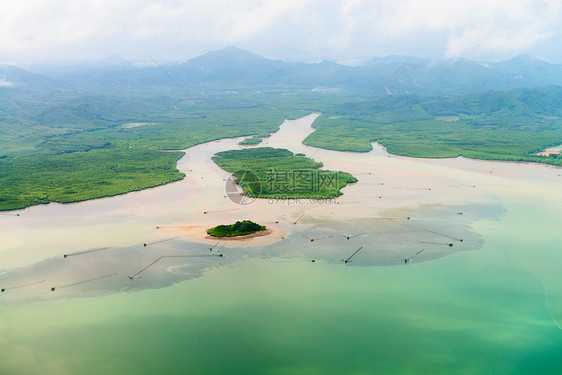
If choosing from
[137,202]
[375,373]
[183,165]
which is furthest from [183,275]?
[183,165]

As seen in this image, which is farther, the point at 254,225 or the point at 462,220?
the point at 462,220

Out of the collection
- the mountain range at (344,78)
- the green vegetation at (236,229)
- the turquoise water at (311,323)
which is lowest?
the turquoise water at (311,323)

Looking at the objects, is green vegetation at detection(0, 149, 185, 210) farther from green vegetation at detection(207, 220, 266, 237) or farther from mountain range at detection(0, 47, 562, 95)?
mountain range at detection(0, 47, 562, 95)

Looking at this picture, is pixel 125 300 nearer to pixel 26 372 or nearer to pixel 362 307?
pixel 26 372

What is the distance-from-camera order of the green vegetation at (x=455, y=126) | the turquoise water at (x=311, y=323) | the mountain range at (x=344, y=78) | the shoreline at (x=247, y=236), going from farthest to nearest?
the mountain range at (x=344, y=78) → the green vegetation at (x=455, y=126) → the shoreline at (x=247, y=236) → the turquoise water at (x=311, y=323)

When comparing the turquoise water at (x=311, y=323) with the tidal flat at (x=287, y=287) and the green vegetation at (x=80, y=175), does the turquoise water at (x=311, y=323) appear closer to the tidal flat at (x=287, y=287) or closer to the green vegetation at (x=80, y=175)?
the tidal flat at (x=287, y=287)

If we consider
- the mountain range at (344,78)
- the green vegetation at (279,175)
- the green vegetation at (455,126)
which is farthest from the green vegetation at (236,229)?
the mountain range at (344,78)
